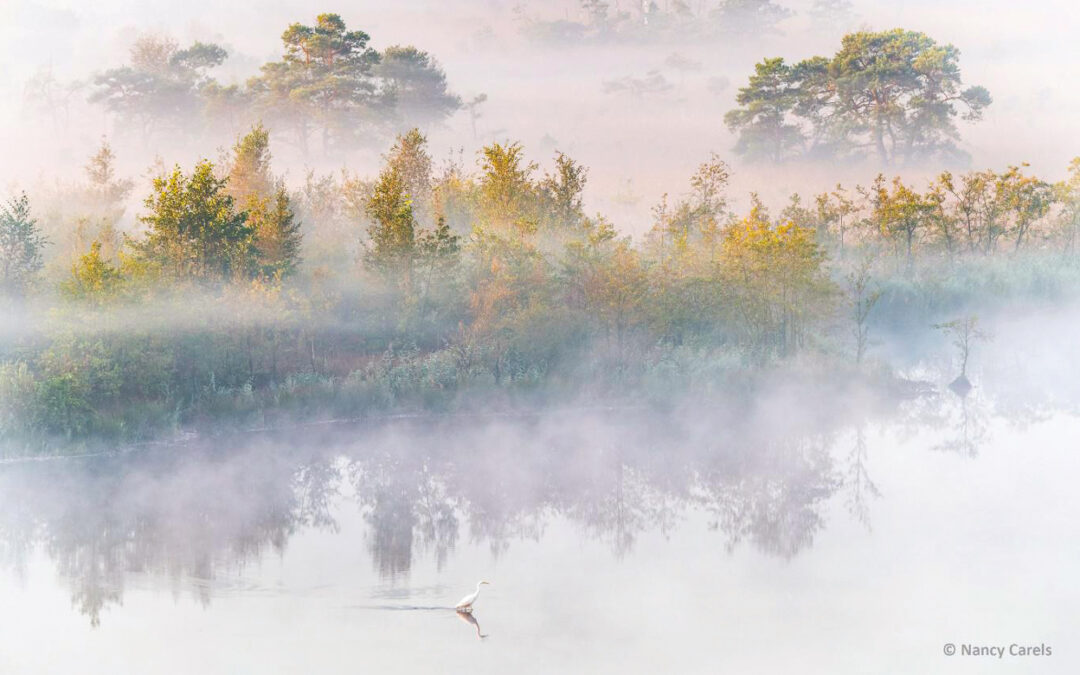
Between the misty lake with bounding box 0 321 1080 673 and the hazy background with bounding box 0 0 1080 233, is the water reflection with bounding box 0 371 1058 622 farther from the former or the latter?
the hazy background with bounding box 0 0 1080 233

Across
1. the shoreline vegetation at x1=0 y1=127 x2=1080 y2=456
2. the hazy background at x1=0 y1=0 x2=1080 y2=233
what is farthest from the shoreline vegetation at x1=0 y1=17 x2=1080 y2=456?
the hazy background at x1=0 y1=0 x2=1080 y2=233

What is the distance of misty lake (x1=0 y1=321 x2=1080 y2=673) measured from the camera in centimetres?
2145

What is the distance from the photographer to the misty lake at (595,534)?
2145 centimetres

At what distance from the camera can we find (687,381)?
136ft

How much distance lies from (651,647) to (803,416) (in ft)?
64.5

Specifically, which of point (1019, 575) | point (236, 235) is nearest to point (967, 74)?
point (236, 235)

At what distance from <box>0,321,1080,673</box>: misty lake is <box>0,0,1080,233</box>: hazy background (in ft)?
176

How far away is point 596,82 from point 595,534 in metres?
140

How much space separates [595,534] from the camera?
27.5m

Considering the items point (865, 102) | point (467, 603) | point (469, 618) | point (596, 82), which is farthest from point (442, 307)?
point (596, 82)

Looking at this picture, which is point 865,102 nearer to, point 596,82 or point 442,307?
point 442,307

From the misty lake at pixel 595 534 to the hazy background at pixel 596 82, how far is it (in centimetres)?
5363

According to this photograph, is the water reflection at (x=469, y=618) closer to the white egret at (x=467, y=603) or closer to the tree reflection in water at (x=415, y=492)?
the white egret at (x=467, y=603)

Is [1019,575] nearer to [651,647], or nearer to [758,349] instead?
[651,647]
